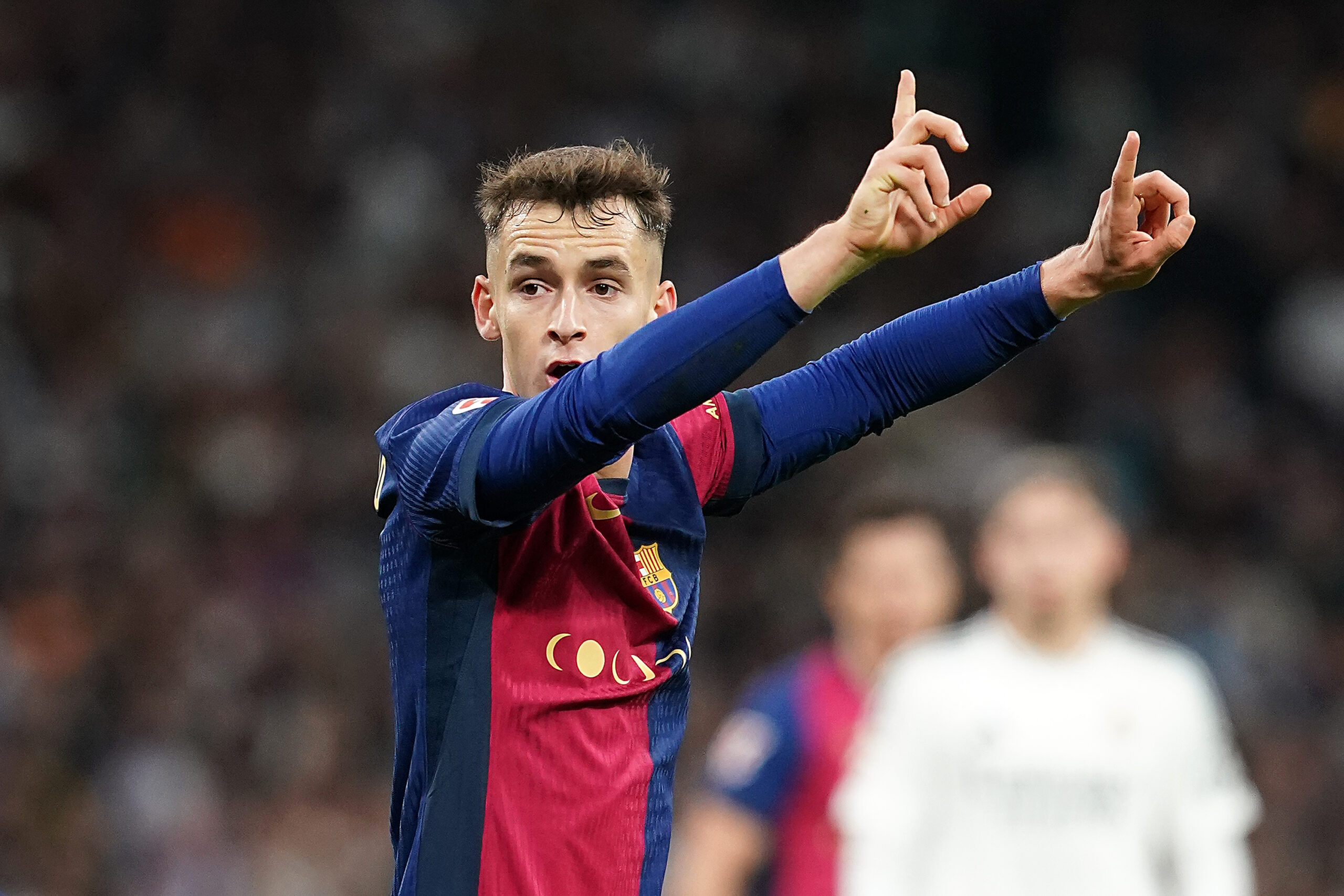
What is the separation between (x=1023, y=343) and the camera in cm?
262

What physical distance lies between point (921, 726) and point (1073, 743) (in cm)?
39

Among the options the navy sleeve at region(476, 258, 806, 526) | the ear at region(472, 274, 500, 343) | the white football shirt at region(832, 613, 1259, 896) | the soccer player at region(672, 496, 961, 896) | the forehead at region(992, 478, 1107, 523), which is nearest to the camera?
the navy sleeve at region(476, 258, 806, 526)

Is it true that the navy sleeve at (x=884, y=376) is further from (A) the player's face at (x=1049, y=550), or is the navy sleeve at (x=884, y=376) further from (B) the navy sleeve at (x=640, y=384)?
(A) the player's face at (x=1049, y=550)

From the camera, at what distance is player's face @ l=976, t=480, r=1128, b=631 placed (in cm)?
466

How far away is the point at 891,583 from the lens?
5.51 metres

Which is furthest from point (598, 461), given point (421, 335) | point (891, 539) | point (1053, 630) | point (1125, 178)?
point (421, 335)

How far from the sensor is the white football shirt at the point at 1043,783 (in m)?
4.50

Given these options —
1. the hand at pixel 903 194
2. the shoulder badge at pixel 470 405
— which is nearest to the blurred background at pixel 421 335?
the shoulder badge at pixel 470 405

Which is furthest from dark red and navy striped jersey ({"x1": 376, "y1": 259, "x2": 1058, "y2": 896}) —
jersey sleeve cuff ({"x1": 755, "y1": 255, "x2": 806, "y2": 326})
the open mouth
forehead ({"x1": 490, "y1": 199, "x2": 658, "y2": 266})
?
forehead ({"x1": 490, "y1": 199, "x2": 658, "y2": 266})

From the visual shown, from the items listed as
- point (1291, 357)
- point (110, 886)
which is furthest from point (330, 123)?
point (1291, 357)

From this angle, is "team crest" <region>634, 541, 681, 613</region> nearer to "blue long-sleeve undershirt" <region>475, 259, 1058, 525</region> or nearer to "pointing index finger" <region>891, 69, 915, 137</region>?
"blue long-sleeve undershirt" <region>475, 259, 1058, 525</region>

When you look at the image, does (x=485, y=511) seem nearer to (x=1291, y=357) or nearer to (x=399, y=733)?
(x=399, y=733)

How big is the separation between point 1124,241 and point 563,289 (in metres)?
0.78

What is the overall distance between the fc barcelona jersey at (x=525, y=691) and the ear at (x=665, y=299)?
1.33 ft
